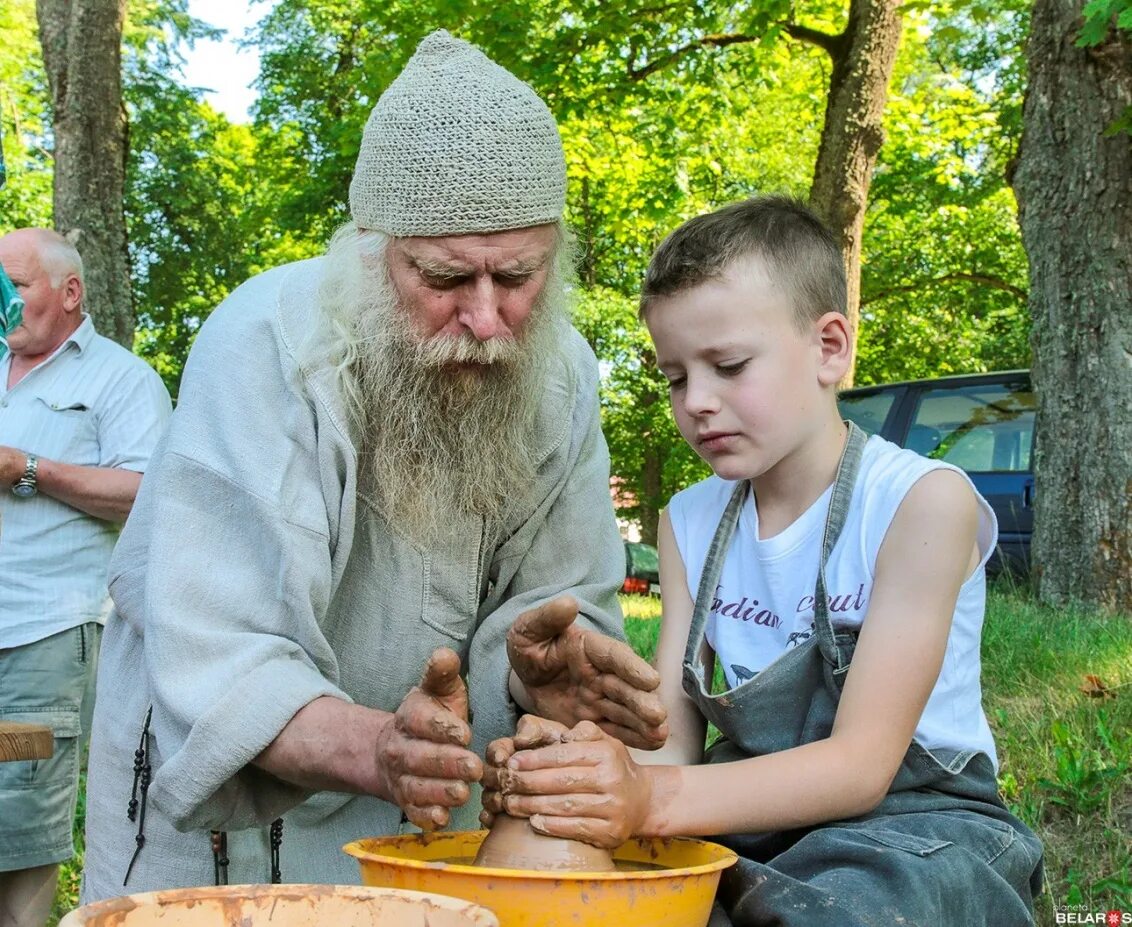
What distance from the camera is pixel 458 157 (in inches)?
88.7

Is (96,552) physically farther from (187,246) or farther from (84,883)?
(187,246)

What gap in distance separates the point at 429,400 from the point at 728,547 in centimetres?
62

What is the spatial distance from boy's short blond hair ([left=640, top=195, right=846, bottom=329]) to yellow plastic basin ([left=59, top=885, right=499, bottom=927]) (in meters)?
1.23

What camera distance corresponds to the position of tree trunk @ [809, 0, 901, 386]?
997 cm

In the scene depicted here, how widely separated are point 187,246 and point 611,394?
307 inches

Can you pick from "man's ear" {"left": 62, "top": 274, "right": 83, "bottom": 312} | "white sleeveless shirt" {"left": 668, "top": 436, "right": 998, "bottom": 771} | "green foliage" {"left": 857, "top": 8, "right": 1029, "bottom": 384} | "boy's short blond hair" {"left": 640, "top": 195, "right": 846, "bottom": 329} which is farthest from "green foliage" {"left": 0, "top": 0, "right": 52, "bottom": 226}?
"white sleeveless shirt" {"left": 668, "top": 436, "right": 998, "bottom": 771}

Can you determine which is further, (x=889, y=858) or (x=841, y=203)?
(x=841, y=203)

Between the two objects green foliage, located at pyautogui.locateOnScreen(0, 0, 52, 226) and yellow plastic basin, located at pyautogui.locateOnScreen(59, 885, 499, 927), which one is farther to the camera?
green foliage, located at pyautogui.locateOnScreen(0, 0, 52, 226)

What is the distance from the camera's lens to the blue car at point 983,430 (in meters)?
8.25

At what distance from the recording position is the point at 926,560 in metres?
2.06

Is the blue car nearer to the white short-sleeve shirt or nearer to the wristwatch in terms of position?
the white short-sleeve shirt

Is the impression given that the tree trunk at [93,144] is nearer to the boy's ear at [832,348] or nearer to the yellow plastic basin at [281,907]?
the boy's ear at [832,348]

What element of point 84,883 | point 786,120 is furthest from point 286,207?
point 84,883

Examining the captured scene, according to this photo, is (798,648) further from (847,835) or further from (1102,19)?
(1102,19)
